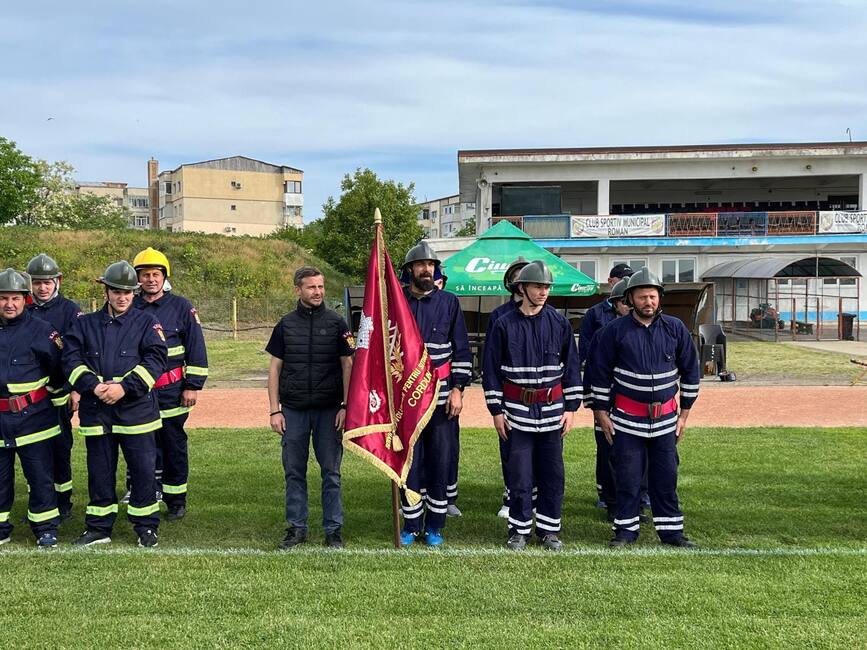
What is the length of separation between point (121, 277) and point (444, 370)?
8.28 ft

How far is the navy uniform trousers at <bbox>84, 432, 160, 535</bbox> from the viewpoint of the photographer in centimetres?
605

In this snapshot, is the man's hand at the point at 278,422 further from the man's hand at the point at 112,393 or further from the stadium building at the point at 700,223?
the stadium building at the point at 700,223

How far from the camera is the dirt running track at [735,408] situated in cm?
1183

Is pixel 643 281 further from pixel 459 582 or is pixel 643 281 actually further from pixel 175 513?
pixel 175 513

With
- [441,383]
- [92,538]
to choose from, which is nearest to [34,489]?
[92,538]

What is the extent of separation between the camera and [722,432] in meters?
10.8

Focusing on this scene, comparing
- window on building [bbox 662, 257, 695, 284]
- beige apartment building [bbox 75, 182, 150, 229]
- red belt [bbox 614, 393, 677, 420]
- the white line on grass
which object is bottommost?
the white line on grass

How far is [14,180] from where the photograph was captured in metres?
51.2

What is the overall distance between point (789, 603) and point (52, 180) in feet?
206

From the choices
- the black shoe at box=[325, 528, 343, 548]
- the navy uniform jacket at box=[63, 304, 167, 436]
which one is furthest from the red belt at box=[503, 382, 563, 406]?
the navy uniform jacket at box=[63, 304, 167, 436]

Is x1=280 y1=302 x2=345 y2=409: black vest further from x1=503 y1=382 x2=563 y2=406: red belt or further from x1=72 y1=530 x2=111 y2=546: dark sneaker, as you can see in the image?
x1=72 y1=530 x2=111 y2=546: dark sneaker

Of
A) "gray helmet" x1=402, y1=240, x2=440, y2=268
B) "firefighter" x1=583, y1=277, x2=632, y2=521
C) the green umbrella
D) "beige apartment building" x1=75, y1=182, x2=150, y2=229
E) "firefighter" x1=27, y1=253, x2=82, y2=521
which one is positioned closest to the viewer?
"gray helmet" x1=402, y1=240, x2=440, y2=268

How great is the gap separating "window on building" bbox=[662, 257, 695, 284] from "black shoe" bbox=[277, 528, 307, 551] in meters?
29.9

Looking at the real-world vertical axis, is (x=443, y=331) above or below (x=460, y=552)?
above
